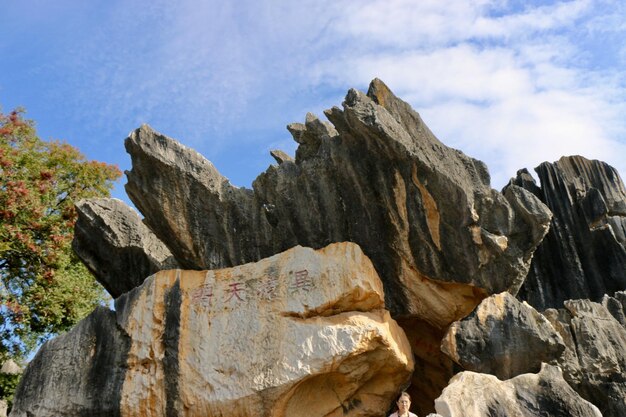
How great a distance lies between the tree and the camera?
1553cm

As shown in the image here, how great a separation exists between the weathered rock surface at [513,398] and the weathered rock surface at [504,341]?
40 centimetres

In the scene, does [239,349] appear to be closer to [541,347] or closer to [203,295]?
[203,295]

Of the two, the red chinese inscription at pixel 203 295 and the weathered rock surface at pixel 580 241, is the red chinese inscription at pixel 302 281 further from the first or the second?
the weathered rock surface at pixel 580 241

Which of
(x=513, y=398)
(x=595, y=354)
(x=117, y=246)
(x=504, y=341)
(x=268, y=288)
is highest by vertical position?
(x=117, y=246)

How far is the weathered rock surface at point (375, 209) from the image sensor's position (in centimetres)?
909

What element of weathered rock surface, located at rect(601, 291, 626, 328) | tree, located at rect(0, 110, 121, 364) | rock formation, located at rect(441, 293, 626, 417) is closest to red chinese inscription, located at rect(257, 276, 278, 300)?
rock formation, located at rect(441, 293, 626, 417)

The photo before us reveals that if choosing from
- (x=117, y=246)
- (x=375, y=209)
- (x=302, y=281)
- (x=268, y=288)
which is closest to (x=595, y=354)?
(x=375, y=209)

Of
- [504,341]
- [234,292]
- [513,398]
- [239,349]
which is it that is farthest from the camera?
[234,292]

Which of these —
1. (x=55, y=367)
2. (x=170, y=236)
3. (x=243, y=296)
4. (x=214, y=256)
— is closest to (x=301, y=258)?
(x=243, y=296)

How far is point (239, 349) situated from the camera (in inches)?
339

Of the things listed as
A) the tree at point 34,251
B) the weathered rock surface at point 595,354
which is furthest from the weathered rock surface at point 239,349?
the tree at point 34,251

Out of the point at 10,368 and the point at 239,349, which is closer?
the point at 239,349

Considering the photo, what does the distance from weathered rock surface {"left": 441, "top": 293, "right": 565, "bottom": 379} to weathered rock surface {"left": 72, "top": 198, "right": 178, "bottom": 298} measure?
4.79 metres

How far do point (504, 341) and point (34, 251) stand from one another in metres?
11.6
